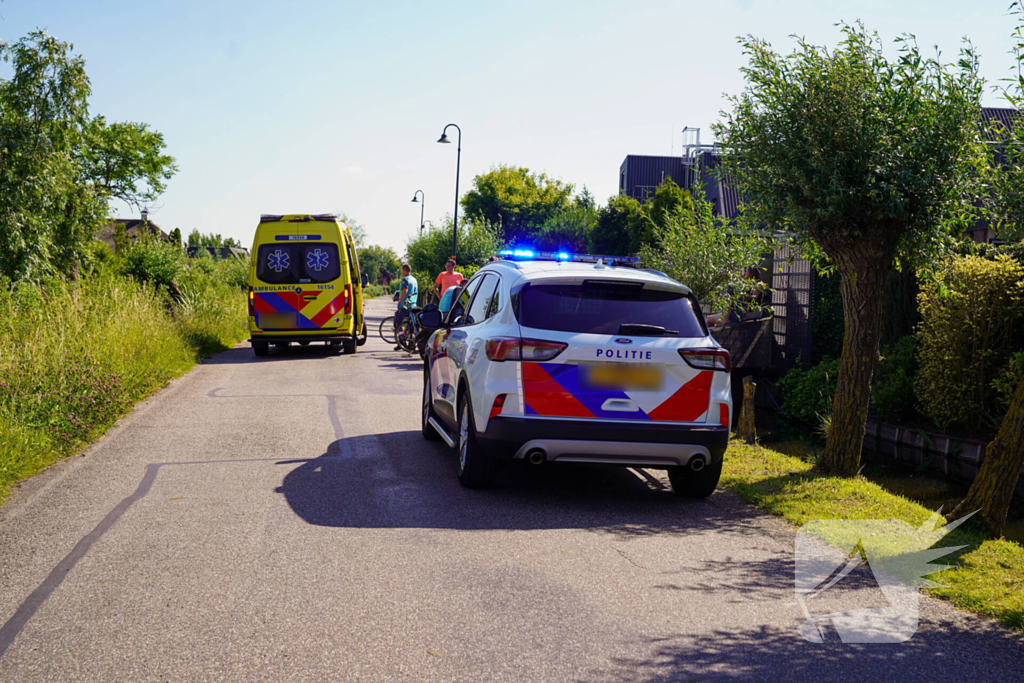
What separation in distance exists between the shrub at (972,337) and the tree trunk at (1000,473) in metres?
3.33

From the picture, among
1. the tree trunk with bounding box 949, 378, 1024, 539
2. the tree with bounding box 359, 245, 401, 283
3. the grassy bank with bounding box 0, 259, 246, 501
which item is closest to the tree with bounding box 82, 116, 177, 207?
the grassy bank with bounding box 0, 259, 246, 501

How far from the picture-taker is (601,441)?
5887 millimetres

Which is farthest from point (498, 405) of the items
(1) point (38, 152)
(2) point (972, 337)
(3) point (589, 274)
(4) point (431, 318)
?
(1) point (38, 152)

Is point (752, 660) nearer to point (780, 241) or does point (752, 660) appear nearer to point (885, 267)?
point (885, 267)

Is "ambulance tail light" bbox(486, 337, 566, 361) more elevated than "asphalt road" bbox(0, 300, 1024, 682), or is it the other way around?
"ambulance tail light" bbox(486, 337, 566, 361)

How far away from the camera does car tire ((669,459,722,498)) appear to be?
20.9 ft

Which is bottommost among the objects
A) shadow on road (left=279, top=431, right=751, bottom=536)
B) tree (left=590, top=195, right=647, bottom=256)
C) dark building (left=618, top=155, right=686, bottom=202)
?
shadow on road (left=279, top=431, right=751, bottom=536)

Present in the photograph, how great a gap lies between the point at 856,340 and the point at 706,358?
195 centimetres

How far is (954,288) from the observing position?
9234 millimetres

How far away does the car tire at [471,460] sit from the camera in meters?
6.41

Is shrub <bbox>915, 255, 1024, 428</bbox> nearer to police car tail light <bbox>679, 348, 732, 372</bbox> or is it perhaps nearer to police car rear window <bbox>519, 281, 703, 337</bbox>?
police car tail light <bbox>679, 348, 732, 372</bbox>

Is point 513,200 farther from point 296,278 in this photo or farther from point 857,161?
point 857,161

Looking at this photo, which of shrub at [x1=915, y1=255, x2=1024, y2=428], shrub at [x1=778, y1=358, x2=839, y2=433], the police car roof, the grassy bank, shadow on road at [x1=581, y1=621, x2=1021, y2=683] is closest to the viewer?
shadow on road at [x1=581, y1=621, x2=1021, y2=683]

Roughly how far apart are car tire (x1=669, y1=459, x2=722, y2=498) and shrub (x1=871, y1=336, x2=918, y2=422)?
4495 millimetres
